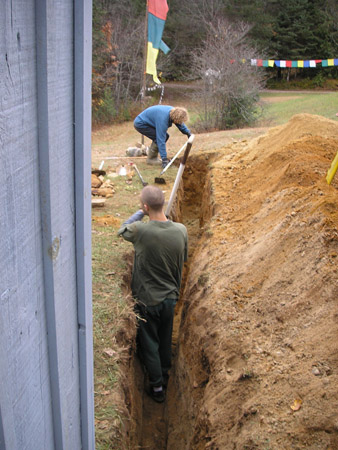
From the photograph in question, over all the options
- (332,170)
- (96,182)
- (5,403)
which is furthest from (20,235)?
(96,182)

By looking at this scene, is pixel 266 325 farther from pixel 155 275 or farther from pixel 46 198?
pixel 46 198

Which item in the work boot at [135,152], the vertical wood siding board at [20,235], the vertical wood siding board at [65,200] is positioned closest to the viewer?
the vertical wood siding board at [20,235]

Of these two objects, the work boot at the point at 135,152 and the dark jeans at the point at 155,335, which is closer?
the dark jeans at the point at 155,335

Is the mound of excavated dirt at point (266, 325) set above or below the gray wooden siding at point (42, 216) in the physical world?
below

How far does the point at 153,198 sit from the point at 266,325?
1.71m

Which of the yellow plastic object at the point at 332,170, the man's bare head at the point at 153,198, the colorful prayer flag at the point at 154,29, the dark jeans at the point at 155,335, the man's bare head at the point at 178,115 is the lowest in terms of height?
the dark jeans at the point at 155,335

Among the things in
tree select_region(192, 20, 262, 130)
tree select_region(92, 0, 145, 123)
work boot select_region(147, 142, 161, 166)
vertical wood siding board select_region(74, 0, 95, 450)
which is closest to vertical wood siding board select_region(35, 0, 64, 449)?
vertical wood siding board select_region(74, 0, 95, 450)

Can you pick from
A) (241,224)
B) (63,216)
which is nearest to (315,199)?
(241,224)

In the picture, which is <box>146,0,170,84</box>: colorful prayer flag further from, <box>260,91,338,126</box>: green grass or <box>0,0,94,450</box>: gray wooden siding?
<box>0,0,94,450</box>: gray wooden siding

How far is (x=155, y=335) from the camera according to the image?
192 inches

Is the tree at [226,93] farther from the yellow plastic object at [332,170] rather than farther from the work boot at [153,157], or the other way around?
the yellow plastic object at [332,170]

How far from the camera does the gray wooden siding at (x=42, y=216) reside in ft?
3.90

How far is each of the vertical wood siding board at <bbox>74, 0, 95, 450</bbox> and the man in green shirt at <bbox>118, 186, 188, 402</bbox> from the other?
2.49 m

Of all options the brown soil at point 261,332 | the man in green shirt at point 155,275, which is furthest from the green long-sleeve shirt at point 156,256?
the brown soil at point 261,332
